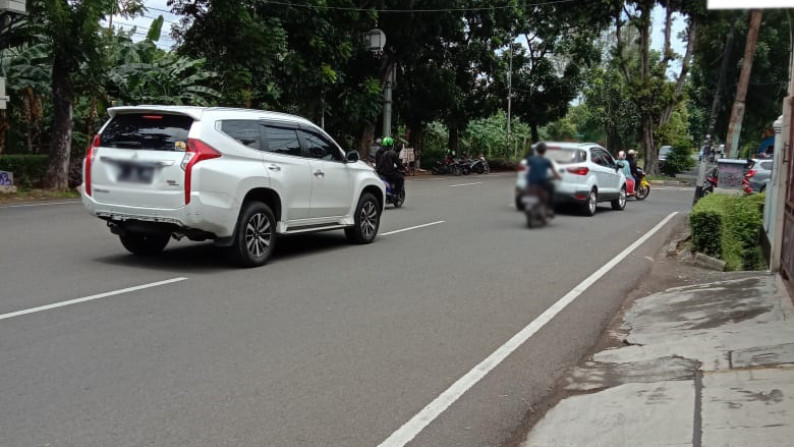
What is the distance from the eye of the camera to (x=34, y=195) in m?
18.9

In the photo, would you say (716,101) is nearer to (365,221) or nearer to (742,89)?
(742,89)

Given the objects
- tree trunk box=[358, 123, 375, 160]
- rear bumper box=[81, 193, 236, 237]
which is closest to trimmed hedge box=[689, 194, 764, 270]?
rear bumper box=[81, 193, 236, 237]

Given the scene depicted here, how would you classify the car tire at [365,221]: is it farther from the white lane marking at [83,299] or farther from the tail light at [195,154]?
the tail light at [195,154]

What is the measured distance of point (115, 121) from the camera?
6035 millimetres

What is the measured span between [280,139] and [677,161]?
26.9 feet

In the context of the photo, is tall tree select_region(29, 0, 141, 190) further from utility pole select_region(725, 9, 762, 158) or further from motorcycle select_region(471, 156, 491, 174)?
utility pole select_region(725, 9, 762, 158)

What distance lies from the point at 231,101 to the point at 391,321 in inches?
612

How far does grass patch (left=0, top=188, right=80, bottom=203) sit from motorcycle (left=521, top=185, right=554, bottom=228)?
19612mm

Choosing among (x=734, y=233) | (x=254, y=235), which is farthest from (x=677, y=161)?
(x=734, y=233)

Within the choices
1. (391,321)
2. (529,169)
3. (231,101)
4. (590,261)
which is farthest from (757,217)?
(231,101)

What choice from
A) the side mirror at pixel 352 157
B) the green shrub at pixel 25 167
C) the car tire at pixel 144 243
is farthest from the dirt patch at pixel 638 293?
the green shrub at pixel 25 167

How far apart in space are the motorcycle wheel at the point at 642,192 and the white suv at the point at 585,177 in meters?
0.05

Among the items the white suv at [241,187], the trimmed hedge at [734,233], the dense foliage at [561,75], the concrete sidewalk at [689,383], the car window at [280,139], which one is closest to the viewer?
the dense foliage at [561,75]

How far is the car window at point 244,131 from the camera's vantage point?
27.9 feet
